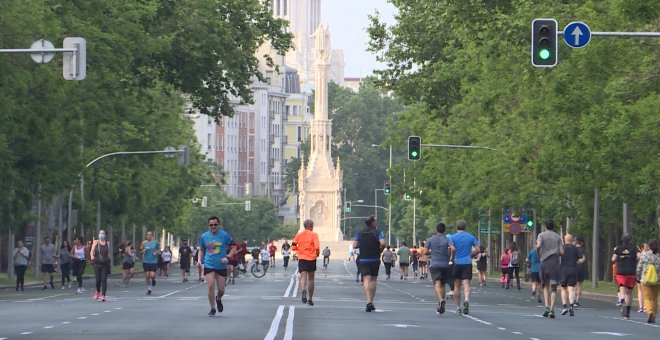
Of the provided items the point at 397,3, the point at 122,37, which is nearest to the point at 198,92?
the point at 122,37

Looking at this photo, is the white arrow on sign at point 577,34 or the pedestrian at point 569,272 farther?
the pedestrian at point 569,272

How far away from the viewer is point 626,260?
3919 cm

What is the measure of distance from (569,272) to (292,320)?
9819 millimetres

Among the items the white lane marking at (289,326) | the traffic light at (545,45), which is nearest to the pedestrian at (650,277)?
the traffic light at (545,45)

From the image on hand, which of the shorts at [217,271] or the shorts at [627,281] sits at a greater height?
the shorts at [217,271]

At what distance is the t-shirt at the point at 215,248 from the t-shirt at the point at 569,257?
356 inches

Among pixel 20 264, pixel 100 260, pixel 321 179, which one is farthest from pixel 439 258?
pixel 321 179

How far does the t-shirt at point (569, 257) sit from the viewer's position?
38.2 metres

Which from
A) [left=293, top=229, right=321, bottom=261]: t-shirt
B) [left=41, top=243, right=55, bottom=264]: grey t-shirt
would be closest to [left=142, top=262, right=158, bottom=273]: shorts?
[left=41, top=243, right=55, bottom=264]: grey t-shirt

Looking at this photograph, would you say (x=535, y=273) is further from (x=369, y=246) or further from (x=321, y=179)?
(x=321, y=179)

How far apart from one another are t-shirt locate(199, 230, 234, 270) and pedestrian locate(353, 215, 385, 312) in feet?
12.0

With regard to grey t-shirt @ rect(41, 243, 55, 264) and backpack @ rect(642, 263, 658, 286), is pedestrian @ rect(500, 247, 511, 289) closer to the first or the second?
grey t-shirt @ rect(41, 243, 55, 264)

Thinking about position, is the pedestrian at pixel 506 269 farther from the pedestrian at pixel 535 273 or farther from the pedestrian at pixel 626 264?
the pedestrian at pixel 626 264

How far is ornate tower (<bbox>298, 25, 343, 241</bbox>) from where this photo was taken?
171500 millimetres
